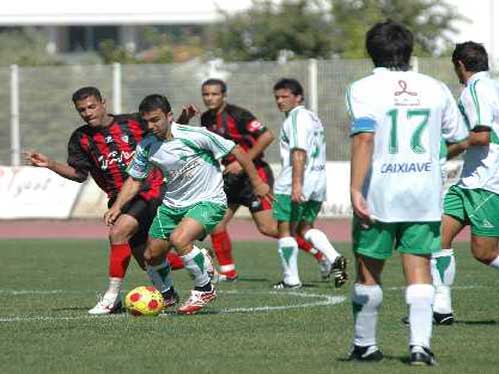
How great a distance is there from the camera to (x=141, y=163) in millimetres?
11773

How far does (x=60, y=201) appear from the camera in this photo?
1094 inches

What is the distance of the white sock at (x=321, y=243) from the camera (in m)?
14.6

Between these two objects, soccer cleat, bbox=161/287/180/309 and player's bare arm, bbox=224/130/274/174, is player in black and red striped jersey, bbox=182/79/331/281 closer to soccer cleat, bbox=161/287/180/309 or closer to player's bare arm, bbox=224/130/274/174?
player's bare arm, bbox=224/130/274/174

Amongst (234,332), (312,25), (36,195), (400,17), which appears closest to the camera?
(234,332)

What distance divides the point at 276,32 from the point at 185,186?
28.1 meters

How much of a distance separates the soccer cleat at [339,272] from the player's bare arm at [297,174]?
26.7 inches

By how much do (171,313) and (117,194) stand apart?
1.16 metres

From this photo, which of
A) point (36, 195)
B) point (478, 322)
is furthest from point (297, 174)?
point (36, 195)

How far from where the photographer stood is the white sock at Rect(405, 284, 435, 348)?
8.45 m

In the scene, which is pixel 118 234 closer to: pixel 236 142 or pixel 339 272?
pixel 339 272

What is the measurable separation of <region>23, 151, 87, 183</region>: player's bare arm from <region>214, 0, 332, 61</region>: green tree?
27244mm

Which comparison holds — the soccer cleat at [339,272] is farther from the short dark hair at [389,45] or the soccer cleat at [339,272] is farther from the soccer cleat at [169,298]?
the short dark hair at [389,45]

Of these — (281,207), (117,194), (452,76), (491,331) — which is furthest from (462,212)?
(452,76)

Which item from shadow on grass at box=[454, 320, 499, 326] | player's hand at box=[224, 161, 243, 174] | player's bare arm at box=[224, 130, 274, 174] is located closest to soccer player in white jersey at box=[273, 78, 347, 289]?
player's bare arm at box=[224, 130, 274, 174]
